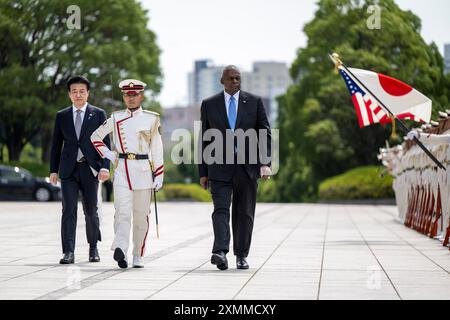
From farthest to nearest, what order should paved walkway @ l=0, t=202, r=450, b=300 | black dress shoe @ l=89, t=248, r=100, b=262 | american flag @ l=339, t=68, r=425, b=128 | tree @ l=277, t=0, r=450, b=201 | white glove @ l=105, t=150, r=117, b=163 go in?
tree @ l=277, t=0, r=450, b=201, american flag @ l=339, t=68, r=425, b=128, black dress shoe @ l=89, t=248, r=100, b=262, white glove @ l=105, t=150, r=117, b=163, paved walkway @ l=0, t=202, r=450, b=300

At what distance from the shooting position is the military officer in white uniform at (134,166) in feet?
36.1

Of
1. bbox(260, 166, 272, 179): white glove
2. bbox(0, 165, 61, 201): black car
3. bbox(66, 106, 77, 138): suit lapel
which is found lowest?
bbox(0, 165, 61, 201): black car

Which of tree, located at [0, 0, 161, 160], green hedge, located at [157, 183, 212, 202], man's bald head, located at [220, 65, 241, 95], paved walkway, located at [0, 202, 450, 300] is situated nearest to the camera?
paved walkway, located at [0, 202, 450, 300]

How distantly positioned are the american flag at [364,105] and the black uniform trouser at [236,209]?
6381 millimetres

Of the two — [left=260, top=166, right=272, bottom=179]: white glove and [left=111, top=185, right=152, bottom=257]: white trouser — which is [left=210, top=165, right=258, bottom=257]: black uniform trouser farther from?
[left=111, top=185, right=152, bottom=257]: white trouser

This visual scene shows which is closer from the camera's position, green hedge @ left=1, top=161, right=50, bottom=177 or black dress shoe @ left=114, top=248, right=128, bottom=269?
black dress shoe @ left=114, top=248, right=128, bottom=269

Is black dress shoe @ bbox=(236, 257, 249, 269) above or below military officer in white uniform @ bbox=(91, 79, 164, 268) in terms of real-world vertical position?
below

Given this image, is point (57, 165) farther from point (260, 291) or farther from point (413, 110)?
point (413, 110)

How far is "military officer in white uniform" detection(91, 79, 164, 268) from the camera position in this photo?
11.0 metres

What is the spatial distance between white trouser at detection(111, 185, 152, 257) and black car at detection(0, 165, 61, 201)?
31059 millimetres

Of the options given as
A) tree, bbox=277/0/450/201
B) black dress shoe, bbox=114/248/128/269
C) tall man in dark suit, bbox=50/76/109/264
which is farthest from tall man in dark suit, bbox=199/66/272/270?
tree, bbox=277/0/450/201

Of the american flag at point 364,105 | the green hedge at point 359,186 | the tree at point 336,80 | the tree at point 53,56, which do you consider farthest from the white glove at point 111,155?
the tree at point 53,56
